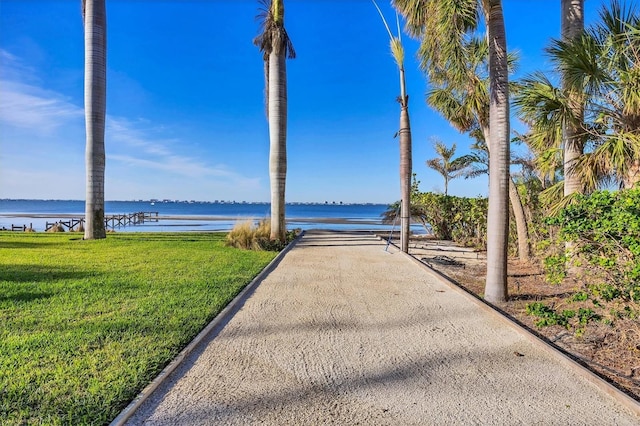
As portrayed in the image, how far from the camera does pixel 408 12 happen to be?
695 centimetres

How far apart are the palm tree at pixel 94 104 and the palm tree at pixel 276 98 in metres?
5.61

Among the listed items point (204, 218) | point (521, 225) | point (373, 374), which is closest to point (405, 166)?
point (521, 225)

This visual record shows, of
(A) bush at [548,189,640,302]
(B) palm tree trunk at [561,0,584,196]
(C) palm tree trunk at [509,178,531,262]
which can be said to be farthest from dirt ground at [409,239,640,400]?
(B) palm tree trunk at [561,0,584,196]

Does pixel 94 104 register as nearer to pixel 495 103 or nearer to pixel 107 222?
pixel 495 103

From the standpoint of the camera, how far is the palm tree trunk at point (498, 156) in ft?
18.3

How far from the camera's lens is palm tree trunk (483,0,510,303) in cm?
558

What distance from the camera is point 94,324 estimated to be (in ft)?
14.0

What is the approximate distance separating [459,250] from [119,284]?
10.1 meters

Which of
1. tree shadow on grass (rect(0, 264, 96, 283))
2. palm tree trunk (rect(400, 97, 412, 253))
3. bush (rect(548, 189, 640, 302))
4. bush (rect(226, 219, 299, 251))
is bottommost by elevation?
tree shadow on grass (rect(0, 264, 96, 283))

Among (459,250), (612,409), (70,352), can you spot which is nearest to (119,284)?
(70,352)

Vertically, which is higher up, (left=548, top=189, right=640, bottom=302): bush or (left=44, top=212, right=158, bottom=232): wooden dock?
(left=548, top=189, right=640, bottom=302): bush

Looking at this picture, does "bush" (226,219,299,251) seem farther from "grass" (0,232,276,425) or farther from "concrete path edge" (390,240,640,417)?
"concrete path edge" (390,240,640,417)

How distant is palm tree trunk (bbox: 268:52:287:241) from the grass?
158 inches

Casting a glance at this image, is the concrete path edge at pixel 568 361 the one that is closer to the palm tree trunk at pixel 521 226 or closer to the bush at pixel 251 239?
the palm tree trunk at pixel 521 226
